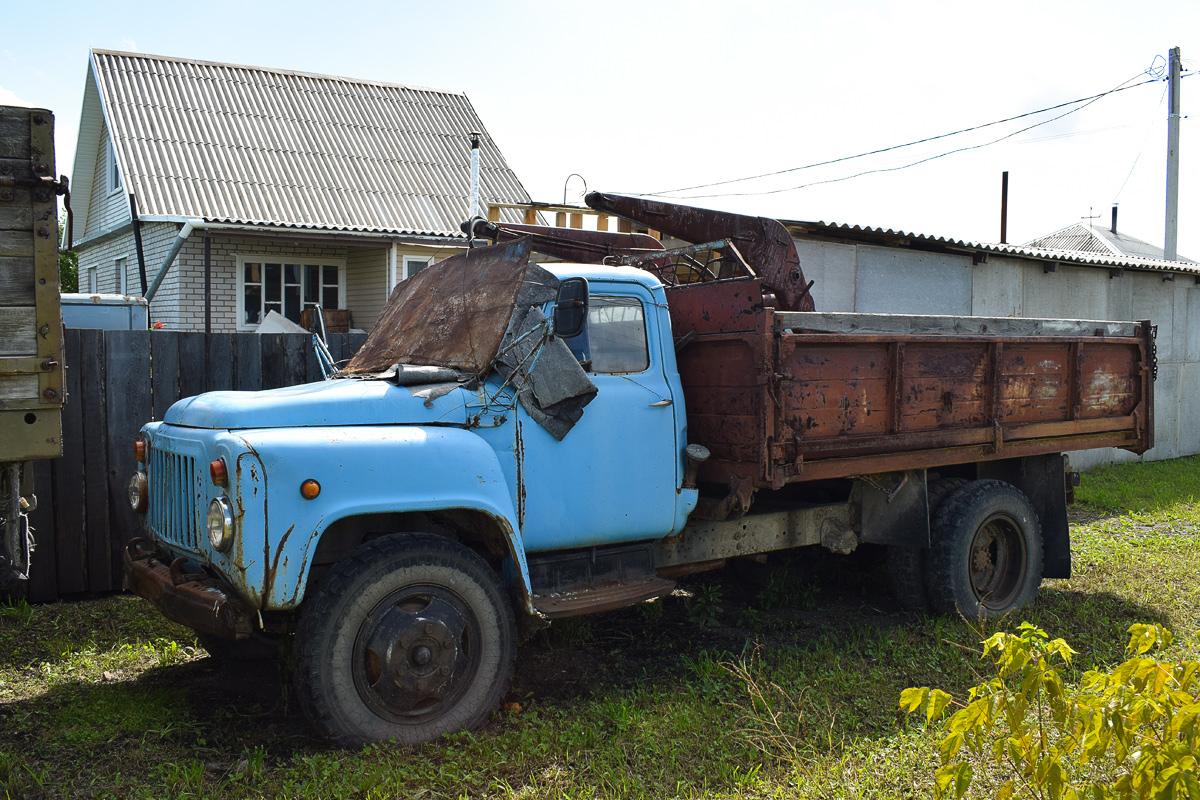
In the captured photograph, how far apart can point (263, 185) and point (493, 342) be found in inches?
457

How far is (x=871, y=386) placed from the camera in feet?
17.7

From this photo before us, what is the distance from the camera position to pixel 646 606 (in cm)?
620

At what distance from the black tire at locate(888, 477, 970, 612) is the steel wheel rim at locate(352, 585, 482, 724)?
322cm

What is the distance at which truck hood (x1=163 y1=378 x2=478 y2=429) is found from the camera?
13.3 feet

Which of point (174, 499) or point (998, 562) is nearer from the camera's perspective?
point (174, 499)

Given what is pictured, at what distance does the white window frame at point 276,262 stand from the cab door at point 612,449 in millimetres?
10244

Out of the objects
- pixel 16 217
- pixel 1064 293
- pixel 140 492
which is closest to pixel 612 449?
pixel 140 492

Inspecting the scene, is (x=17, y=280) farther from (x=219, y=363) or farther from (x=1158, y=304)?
(x=1158, y=304)

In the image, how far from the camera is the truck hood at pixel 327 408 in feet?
13.3

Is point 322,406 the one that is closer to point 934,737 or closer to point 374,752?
point 374,752

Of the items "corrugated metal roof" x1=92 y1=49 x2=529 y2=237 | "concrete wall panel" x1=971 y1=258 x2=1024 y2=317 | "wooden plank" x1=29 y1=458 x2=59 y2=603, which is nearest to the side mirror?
"wooden plank" x1=29 y1=458 x2=59 y2=603

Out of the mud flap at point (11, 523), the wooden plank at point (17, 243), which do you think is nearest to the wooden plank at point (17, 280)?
the wooden plank at point (17, 243)

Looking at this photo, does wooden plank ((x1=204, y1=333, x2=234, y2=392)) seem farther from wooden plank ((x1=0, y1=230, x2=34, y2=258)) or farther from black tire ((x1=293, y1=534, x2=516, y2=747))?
black tire ((x1=293, y1=534, x2=516, y2=747))

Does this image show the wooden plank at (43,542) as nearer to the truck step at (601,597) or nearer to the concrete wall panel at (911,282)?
the truck step at (601,597)
